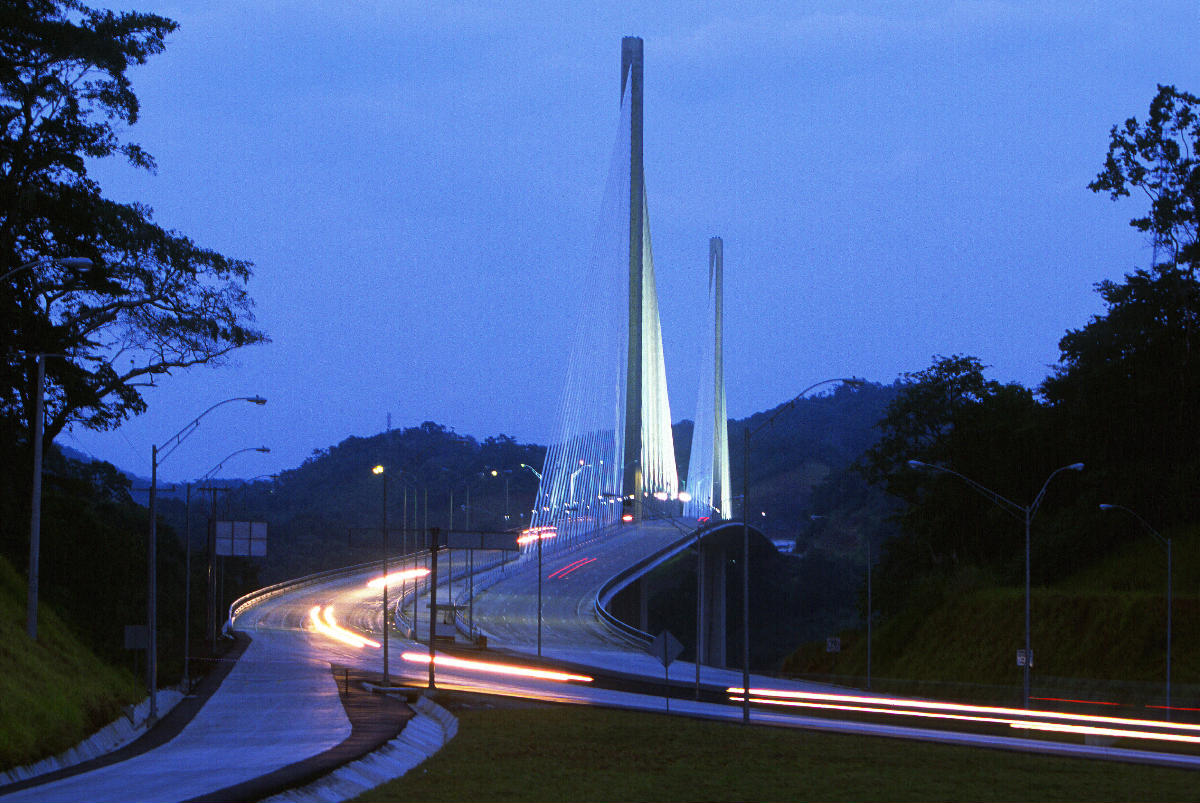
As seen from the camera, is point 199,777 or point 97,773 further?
point 97,773

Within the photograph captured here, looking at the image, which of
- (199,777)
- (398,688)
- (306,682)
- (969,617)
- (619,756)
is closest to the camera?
(199,777)

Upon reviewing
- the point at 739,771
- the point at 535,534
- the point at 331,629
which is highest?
the point at 535,534

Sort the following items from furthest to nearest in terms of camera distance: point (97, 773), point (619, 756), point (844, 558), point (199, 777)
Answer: point (844, 558) → point (619, 756) → point (97, 773) → point (199, 777)

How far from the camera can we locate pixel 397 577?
4060 inches

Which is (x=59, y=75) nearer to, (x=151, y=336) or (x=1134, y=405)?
(x=151, y=336)

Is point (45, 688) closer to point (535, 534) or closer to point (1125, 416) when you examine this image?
point (1125, 416)

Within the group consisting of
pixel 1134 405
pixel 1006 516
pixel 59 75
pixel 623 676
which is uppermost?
pixel 59 75

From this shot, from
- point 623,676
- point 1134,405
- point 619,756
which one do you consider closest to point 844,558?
point 1134,405

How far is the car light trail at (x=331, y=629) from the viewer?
6782 centimetres

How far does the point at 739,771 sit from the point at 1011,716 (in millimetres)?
17258

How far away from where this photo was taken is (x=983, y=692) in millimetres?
47000

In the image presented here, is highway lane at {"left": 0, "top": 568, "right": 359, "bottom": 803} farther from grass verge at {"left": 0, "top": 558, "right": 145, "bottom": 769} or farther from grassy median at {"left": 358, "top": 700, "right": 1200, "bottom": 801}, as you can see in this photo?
grassy median at {"left": 358, "top": 700, "right": 1200, "bottom": 801}

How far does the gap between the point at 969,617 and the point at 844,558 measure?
9252 cm

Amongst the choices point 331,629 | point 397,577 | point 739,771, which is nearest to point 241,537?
point 331,629
